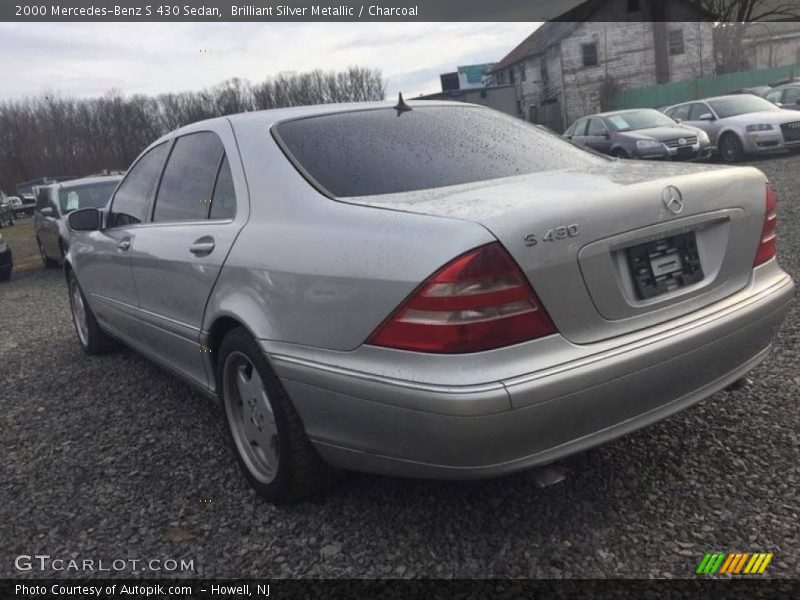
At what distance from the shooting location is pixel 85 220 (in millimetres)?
4578

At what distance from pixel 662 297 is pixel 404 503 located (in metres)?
1.22

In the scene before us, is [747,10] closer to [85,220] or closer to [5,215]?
[5,215]

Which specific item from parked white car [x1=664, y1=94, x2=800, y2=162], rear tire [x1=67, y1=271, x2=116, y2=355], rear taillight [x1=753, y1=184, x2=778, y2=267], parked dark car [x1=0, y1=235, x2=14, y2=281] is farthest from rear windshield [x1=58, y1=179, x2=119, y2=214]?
parked white car [x1=664, y1=94, x2=800, y2=162]

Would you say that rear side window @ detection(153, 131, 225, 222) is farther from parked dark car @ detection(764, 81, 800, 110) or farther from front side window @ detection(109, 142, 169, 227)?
parked dark car @ detection(764, 81, 800, 110)

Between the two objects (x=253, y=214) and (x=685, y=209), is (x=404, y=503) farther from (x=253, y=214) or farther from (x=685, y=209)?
(x=685, y=209)

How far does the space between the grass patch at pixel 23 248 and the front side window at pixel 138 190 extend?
1067 centimetres

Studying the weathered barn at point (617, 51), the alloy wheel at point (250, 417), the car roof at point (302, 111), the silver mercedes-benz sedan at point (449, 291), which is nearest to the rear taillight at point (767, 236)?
the silver mercedes-benz sedan at point (449, 291)

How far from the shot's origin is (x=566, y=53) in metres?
43.3

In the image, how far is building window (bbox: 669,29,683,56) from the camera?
4212 cm

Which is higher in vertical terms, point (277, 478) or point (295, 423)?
point (295, 423)

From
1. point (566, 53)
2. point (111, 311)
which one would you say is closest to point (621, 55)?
point (566, 53)

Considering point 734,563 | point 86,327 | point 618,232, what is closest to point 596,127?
point 86,327

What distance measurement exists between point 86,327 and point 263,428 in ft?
10.7

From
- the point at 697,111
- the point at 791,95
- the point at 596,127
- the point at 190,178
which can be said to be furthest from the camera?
the point at 791,95
